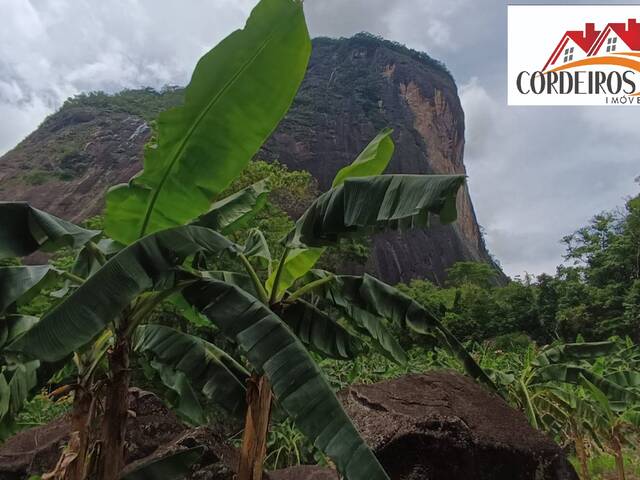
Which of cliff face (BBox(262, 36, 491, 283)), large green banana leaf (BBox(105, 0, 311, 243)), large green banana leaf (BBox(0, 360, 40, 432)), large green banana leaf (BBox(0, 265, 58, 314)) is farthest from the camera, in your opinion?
cliff face (BBox(262, 36, 491, 283))

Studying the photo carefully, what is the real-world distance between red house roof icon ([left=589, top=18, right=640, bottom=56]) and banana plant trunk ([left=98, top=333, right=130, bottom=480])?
12348mm

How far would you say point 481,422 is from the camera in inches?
175

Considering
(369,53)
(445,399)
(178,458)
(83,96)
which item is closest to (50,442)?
(178,458)

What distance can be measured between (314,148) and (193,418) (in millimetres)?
37112

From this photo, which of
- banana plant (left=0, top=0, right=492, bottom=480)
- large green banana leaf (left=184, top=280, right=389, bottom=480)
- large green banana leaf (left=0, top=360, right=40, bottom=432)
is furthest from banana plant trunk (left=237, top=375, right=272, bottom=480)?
large green banana leaf (left=0, top=360, right=40, bottom=432)

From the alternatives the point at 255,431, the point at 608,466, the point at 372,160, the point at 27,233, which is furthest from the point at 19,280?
the point at 608,466

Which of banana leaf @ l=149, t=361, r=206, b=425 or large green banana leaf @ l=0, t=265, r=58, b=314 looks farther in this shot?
banana leaf @ l=149, t=361, r=206, b=425

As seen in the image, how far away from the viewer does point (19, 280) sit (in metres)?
2.76

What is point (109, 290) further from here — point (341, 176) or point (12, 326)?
point (341, 176)

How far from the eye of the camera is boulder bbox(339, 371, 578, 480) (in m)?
4.14

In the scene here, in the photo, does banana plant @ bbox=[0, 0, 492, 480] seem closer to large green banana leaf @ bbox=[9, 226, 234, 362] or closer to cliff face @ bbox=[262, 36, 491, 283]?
large green banana leaf @ bbox=[9, 226, 234, 362]

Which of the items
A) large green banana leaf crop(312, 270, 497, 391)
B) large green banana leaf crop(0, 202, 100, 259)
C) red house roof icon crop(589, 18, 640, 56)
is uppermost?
red house roof icon crop(589, 18, 640, 56)

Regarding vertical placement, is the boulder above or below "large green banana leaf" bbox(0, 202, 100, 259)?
below

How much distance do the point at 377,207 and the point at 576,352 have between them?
3.57m
